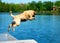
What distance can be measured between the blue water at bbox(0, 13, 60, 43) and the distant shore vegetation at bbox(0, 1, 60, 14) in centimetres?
13

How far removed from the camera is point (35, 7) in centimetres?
324

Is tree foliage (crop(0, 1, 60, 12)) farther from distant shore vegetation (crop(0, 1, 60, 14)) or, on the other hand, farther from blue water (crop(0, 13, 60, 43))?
blue water (crop(0, 13, 60, 43))

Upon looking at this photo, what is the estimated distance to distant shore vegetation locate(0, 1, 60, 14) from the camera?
3.16m

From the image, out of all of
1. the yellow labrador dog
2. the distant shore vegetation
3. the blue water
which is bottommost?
the blue water

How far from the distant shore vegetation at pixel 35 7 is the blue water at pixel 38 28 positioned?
0.13 meters

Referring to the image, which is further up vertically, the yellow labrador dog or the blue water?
the yellow labrador dog

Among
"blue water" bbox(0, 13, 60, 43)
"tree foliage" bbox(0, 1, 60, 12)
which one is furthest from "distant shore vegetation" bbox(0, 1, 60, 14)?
"blue water" bbox(0, 13, 60, 43)

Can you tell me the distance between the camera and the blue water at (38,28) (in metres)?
3.06

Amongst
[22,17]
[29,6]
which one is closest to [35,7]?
[29,6]

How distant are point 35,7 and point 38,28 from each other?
405 millimetres

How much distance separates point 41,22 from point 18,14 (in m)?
0.44

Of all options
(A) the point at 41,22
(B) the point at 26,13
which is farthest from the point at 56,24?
(B) the point at 26,13

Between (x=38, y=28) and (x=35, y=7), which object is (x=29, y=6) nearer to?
(x=35, y=7)

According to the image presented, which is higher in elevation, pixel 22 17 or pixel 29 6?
pixel 29 6
